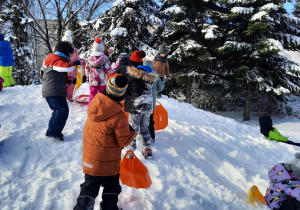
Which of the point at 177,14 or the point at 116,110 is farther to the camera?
the point at 177,14

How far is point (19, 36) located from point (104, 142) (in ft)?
47.5

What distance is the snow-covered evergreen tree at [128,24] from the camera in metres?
12.6

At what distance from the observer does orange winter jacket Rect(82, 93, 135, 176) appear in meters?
2.35

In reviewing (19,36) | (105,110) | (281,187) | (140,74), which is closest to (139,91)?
(140,74)

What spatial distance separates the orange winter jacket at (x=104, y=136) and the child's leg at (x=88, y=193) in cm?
9

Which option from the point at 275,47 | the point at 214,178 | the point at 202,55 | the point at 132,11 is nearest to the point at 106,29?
the point at 132,11

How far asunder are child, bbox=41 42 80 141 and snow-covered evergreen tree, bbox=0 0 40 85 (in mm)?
10564

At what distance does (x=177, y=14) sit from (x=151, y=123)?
36.8ft

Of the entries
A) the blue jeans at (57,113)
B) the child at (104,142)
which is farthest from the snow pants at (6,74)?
the child at (104,142)

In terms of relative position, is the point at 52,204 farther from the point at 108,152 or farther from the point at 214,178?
the point at 214,178

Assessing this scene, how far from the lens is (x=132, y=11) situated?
1262cm

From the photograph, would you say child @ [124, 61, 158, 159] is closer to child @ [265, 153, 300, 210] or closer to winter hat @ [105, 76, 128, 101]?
winter hat @ [105, 76, 128, 101]

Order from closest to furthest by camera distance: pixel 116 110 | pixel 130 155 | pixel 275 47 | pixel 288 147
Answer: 1. pixel 116 110
2. pixel 130 155
3. pixel 288 147
4. pixel 275 47

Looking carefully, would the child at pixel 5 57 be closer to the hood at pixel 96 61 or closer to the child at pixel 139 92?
the hood at pixel 96 61
